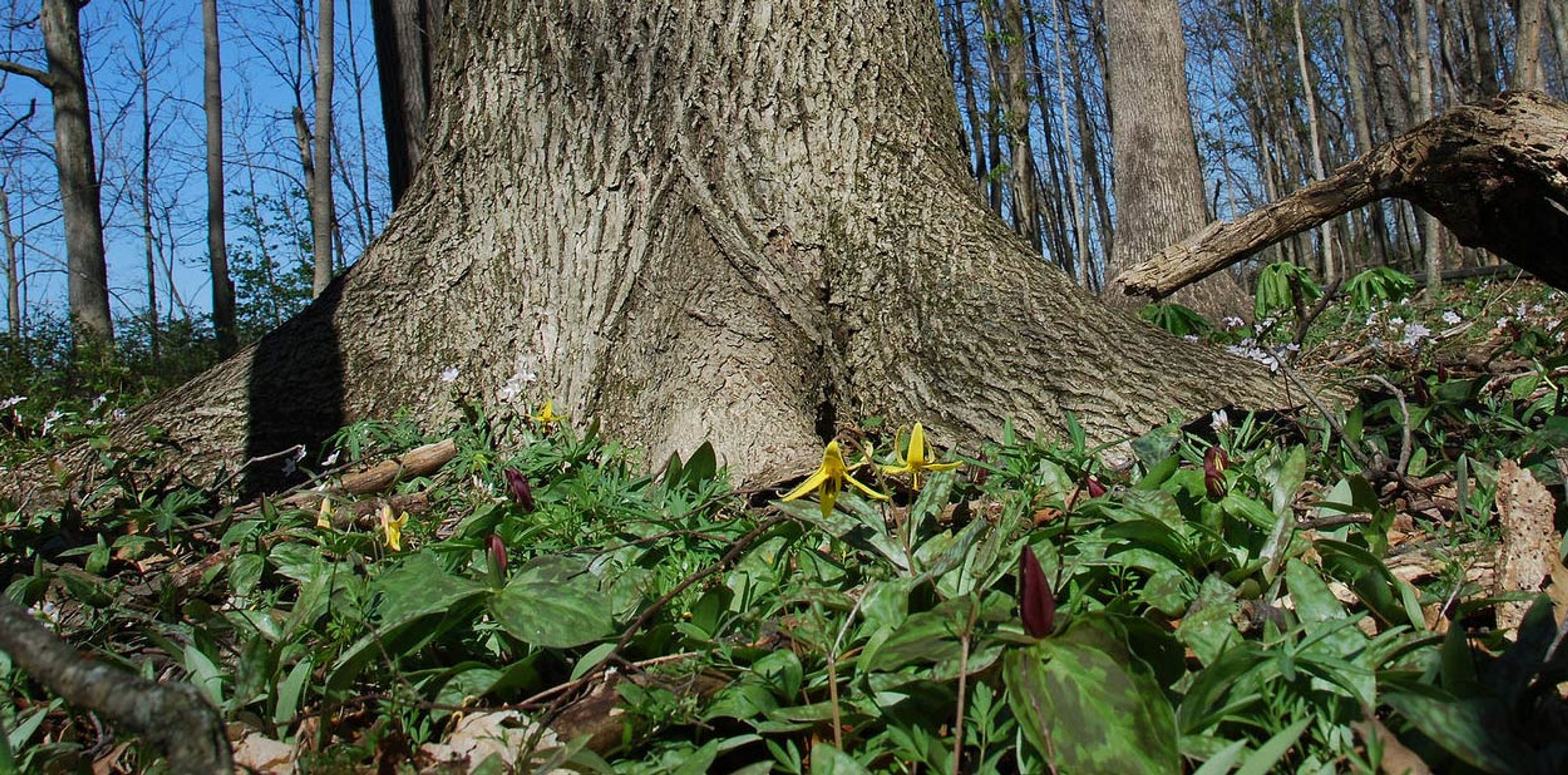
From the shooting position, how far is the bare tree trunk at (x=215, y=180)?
11867 millimetres

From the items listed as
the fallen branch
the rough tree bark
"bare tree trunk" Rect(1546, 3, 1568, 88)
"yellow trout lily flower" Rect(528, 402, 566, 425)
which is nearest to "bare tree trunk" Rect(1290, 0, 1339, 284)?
"bare tree trunk" Rect(1546, 3, 1568, 88)

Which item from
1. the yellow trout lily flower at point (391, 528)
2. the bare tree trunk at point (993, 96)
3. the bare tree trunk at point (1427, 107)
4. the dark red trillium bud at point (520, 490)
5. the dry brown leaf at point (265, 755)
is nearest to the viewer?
the dry brown leaf at point (265, 755)

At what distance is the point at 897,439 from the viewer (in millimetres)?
1475

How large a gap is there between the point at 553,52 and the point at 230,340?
10087mm

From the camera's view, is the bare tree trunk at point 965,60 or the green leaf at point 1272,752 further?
the bare tree trunk at point 965,60

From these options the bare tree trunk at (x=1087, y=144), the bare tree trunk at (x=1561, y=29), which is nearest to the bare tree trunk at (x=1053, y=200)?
the bare tree trunk at (x=1087, y=144)

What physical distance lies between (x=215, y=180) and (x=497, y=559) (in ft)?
47.1

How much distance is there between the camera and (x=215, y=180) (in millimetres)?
13352

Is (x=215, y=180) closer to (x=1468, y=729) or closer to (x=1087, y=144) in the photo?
(x=1468, y=729)

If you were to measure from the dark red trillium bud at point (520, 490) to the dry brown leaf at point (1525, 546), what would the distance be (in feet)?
4.96

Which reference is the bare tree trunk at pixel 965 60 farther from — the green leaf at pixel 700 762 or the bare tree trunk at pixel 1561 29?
the green leaf at pixel 700 762

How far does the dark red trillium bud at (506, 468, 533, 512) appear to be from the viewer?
1.81m

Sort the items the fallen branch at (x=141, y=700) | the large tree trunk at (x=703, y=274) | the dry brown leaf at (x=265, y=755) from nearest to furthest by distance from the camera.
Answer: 1. the fallen branch at (x=141, y=700)
2. the dry brown leaf at (x=265, y=755)
3. the large tree trunk at (x=703, y=274)

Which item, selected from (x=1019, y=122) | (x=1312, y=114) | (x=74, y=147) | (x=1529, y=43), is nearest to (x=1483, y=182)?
(x=1529, y=43)
